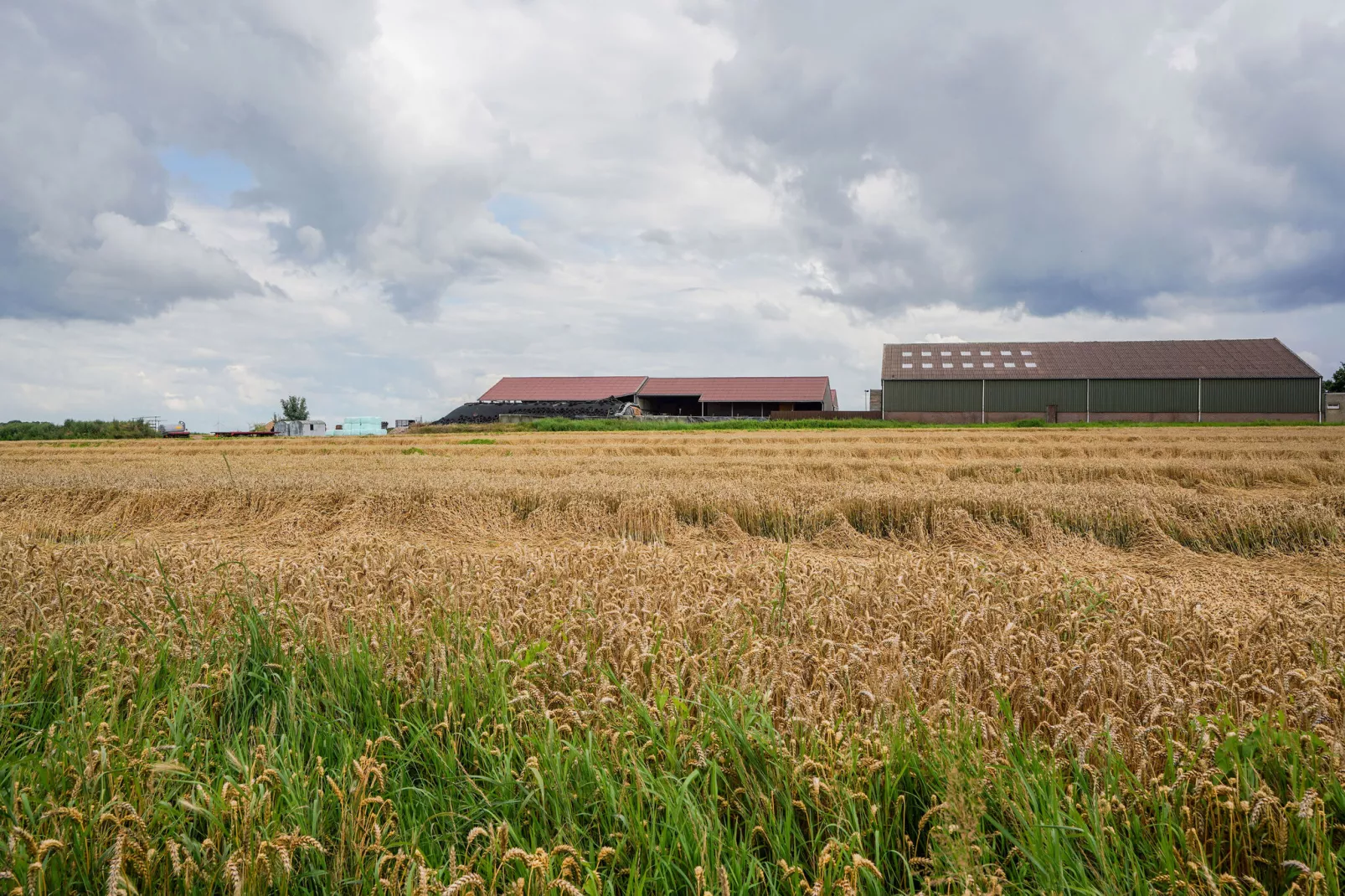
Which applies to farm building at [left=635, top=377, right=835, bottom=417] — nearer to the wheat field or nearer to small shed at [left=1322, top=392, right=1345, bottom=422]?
small shed at [left=1322, top=392, right=1345, bottom=422]

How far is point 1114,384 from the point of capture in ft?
182

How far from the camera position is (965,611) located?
15.5 feet

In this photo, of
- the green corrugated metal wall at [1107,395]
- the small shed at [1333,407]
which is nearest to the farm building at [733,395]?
the green corrugated metal wall at [1107,395]

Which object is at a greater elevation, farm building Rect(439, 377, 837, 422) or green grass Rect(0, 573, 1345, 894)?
farm building Rect(439, 377, 837, 422)

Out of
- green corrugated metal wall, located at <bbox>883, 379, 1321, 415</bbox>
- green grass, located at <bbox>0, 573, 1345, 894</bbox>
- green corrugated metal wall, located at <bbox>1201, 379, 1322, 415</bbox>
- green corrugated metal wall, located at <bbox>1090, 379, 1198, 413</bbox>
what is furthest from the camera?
green corrugated metal wall, located at <bbox>1090, 379, 1198, 413</bbox>

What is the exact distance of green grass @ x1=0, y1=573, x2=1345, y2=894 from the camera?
2332mm

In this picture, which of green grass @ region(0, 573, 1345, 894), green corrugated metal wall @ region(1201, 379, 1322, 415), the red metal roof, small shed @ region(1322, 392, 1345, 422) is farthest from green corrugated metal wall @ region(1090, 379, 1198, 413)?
green grass @ region(0, 573, 1345, 894)

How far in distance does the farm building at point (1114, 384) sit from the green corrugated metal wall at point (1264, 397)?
2.5 inches

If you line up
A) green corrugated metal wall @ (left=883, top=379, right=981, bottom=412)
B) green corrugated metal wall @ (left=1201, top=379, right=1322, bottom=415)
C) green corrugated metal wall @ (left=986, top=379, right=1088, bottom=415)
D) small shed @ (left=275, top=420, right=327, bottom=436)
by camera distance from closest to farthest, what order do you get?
green corrugated metal wall @ (left=1201, top=379, right=1322, bottom=415)
green corrugated metal wall @ (left=986, top=379, right=1088, bottom=415)
green corrugated metal wall @ (left=883, top=379, right=981, bottom=412)
small shed @ (left=275, top=420, right=327, bottom=436)

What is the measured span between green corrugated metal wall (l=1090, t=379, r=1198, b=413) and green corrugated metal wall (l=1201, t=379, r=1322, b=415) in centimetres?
109

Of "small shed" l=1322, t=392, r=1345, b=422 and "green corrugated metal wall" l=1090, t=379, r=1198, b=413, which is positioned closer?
"small shed" l=1322, t=392, r=1345, b=422

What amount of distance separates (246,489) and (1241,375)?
65.4m

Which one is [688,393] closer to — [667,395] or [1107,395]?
[667,395]

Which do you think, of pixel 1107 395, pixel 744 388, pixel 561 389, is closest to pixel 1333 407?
pixel 1107 395
